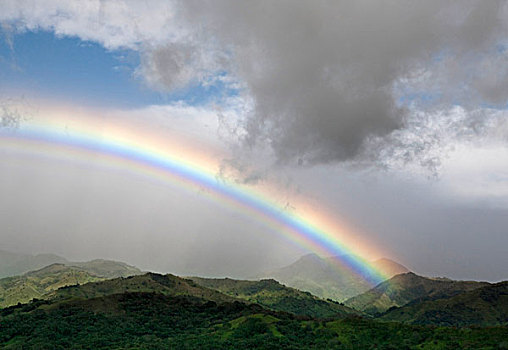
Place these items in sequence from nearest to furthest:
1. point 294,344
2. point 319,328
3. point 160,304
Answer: point 294,344
point 319,328
point 160,304

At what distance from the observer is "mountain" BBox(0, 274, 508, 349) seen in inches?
3752

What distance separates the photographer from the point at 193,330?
13038 cm

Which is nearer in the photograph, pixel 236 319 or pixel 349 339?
pixel 349 339

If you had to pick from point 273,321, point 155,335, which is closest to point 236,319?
point 273,321

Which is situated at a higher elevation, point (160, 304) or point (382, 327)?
point (160, 304)

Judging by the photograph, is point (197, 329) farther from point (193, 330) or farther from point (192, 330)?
point (192, 330)

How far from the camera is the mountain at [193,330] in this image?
3752 inches

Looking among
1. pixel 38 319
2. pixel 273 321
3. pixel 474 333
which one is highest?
pixel 38 319

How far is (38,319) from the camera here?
5487 inches

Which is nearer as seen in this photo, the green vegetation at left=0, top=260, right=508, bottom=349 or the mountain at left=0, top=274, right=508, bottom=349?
the green vegetation at left=0, top=260, right=508, bottom=349

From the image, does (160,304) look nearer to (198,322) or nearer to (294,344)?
(198,322)

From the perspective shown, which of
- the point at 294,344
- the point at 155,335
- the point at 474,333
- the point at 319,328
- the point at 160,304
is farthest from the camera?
the point at 160,304

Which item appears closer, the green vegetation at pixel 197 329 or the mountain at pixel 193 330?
the green vegetation at pixel 197 329

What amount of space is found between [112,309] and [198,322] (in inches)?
1499
